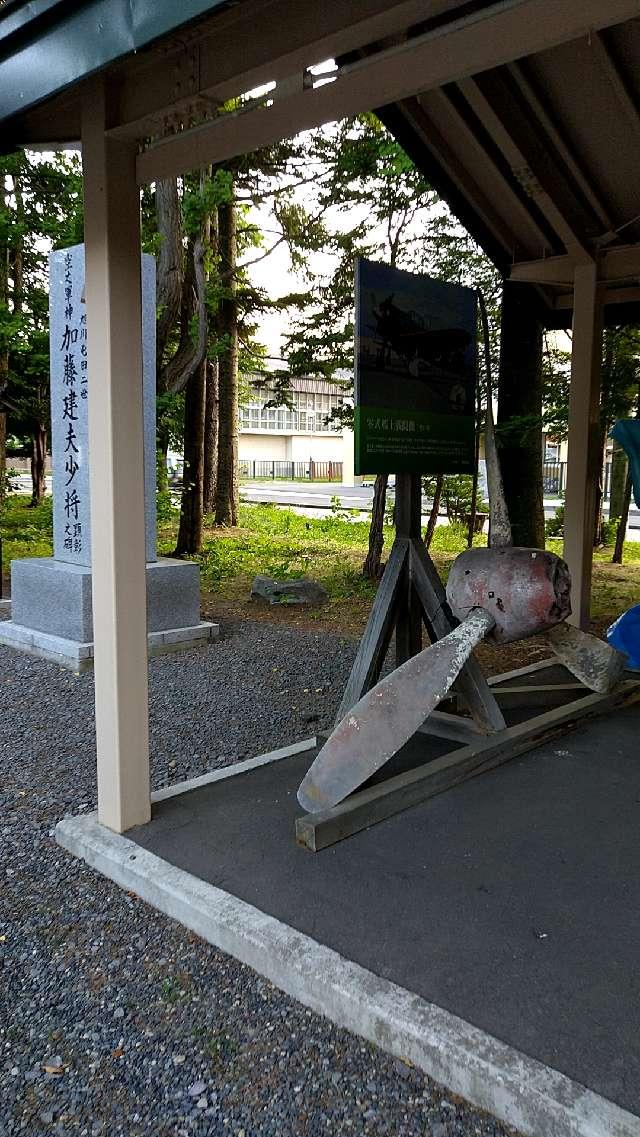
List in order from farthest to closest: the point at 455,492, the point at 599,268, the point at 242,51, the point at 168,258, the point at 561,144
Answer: the point at 455,492
the point at 168,258
the point at 599,268
the point at 561,144
the point at 242,51

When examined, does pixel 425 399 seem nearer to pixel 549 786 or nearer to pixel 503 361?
pixel 549 786

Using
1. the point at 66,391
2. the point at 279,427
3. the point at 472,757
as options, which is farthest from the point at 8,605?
the point at 279,427

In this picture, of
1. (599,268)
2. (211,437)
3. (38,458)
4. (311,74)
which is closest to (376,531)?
(599,268)

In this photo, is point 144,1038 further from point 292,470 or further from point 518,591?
point 292,470

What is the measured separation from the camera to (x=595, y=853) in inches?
124

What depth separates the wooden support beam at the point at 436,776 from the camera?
3.22 meters

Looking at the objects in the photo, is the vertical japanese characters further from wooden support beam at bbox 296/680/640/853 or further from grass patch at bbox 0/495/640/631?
wooden support beam at bbox 296/680/640/853

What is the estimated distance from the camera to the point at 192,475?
11.8m

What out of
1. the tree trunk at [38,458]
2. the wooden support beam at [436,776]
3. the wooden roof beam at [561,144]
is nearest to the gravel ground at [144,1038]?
the wooden support beam at [436,776]

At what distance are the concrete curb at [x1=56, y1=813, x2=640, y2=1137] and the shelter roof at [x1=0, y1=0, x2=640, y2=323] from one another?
2667 mm

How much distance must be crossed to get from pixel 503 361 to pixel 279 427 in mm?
53017

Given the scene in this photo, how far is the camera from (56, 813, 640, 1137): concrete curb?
1.90 meters

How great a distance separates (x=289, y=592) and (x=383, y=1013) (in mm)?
6970

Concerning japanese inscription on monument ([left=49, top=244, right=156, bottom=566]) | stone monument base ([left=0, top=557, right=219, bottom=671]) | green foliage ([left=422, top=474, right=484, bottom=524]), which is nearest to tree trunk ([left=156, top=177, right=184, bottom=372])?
japanese inscription on monument ([left=49, top=244, right=156, bottom=566])
